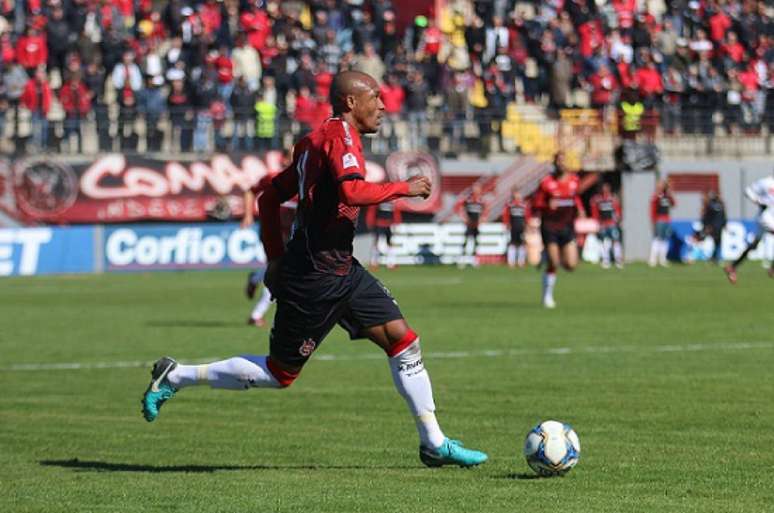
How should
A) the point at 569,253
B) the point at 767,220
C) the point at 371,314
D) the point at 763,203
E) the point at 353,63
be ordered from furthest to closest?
1. the point at 353,63
2. the point at 767,220
3. the point at 763,203
4. the point at 569,253
5. the point at 371,314

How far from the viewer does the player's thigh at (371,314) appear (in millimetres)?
9477

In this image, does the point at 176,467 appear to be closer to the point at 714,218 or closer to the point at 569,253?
the point at 569,253

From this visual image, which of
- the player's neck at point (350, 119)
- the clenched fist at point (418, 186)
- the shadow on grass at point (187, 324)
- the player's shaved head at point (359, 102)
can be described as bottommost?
the shadow on grass at point (187, 324)

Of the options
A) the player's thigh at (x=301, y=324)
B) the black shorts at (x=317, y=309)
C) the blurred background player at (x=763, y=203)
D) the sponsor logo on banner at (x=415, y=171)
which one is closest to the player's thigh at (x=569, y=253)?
the blurred background player at (x=763, y=203)

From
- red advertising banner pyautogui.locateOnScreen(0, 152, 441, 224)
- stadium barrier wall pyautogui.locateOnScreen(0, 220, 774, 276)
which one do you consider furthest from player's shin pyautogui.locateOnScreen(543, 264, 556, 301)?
red advertising banner pyautogui.locateOnScreen(0, 152, 441, 224)

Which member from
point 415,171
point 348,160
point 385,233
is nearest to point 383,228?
point 385,233

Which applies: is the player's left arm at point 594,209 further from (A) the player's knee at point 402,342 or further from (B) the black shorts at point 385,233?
(A) the player's knee at point 402,342

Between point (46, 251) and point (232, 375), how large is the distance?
30.1 metres

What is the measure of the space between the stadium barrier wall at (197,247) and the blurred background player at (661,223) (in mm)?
1430

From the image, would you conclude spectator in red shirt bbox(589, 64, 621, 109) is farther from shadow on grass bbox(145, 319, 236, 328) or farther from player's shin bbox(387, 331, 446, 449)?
player's shin bbox(387, 331, 446, 449)

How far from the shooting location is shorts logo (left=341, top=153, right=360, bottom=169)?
9.02 meters

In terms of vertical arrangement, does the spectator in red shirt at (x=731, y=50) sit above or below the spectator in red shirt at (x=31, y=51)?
below

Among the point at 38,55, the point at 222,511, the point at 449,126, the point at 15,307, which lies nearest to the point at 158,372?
the point at 222,511

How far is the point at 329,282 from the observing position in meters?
9.40
